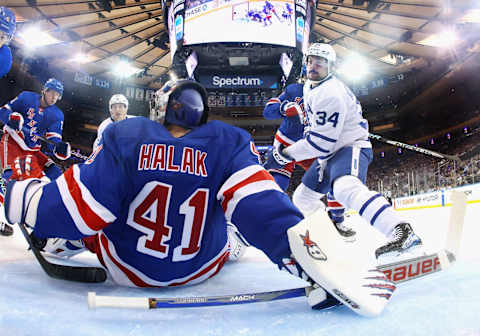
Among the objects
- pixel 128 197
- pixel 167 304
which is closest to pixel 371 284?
pixel 167 304

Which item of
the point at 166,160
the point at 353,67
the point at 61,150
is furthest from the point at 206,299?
the point at 353,67

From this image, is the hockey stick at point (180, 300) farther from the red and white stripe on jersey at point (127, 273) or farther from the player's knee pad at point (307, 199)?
the player's knee pad at point (307, 199)

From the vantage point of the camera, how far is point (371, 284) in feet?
2.46

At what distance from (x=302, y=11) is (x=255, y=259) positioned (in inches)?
271

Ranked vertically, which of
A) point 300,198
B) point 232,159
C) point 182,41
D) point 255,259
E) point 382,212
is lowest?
point 255,259

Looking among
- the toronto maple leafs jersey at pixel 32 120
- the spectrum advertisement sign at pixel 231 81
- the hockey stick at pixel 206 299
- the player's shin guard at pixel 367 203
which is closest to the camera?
the hockey stick at pixel 206 299

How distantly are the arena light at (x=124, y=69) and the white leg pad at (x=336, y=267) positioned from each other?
12.8 metres

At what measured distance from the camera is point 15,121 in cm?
275

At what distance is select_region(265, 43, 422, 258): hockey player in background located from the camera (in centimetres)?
162

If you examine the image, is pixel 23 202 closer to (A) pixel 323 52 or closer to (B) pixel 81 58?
(A) pixel 323 52

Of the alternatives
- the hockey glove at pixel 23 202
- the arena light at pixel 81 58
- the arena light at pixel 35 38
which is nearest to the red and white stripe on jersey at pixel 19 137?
the hockey glove at pixel 23 202

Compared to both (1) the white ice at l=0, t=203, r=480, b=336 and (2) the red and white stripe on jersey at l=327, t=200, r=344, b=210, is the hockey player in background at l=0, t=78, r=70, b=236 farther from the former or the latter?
(2) the red and white stripe on jersey at l=327, t=200, r=344, b=210

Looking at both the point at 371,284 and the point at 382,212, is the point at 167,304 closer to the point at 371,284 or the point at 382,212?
the point at 371,284

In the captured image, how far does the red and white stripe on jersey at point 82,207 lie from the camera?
2.71ft
